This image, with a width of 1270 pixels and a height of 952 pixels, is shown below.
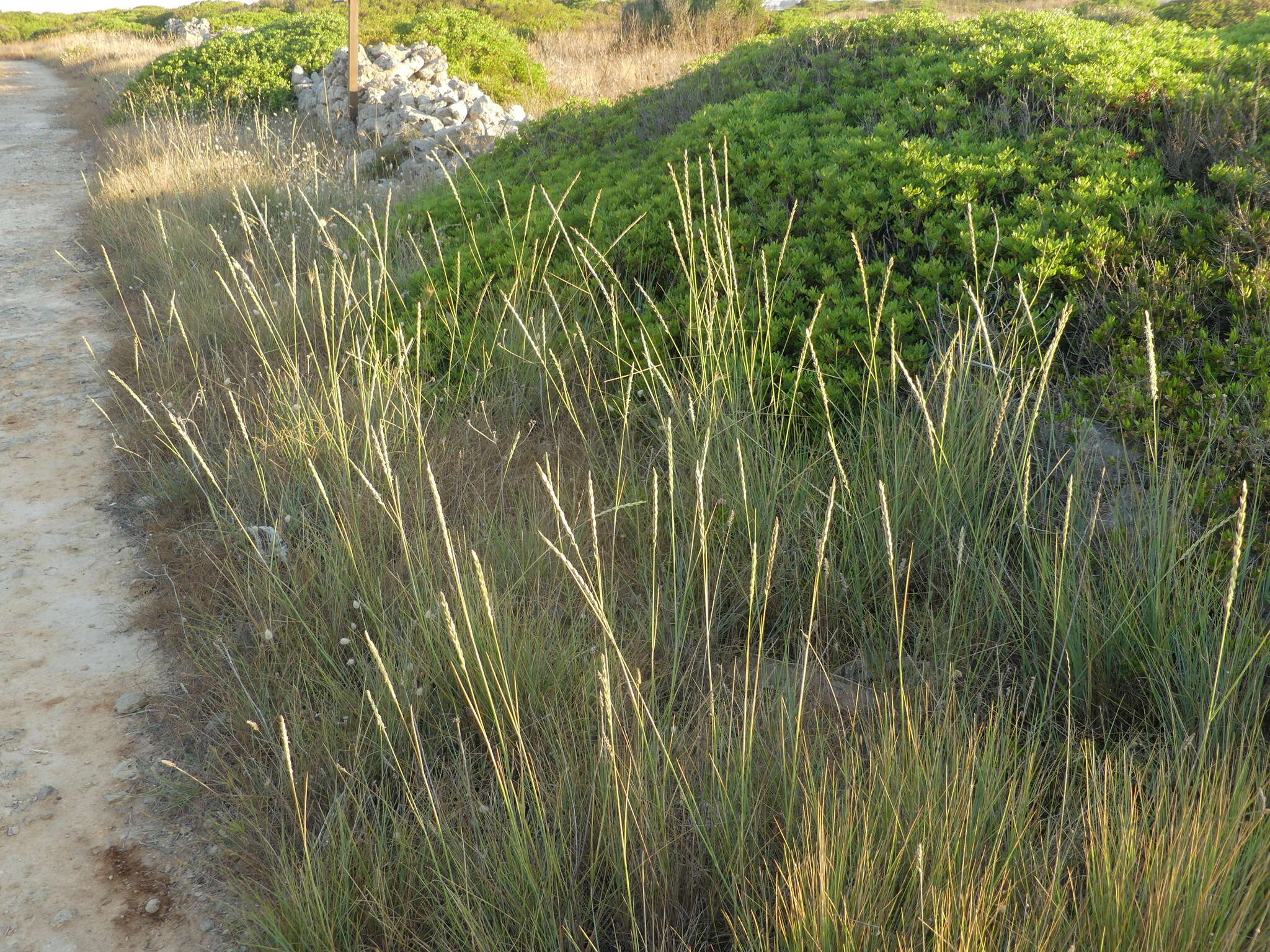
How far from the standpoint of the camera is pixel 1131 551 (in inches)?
104

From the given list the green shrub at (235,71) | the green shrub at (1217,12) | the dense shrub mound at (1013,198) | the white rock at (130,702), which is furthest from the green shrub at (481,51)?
the white rock at (130,702)

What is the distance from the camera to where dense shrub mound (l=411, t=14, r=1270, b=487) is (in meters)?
3.29

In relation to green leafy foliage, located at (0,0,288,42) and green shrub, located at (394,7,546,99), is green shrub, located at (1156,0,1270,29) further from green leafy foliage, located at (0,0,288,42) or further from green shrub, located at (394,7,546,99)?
green leafy foliage, located at (0,0,288,42)

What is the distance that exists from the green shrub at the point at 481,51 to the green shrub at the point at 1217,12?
793 cm

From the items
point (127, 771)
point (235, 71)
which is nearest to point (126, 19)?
point (235, 71)

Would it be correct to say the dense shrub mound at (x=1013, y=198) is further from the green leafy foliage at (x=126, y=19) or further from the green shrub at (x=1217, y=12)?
the green leafy foliage at (x=126, y=19)

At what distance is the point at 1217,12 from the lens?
6762 mm

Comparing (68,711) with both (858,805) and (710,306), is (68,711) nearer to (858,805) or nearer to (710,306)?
(858,805)

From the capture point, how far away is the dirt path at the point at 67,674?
227 centimetres

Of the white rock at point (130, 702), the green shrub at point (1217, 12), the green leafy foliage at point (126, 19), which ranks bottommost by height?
the white rock at point (130, 702)

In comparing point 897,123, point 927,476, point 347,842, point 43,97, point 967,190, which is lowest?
point 347,842

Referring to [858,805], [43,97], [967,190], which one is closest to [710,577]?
[858,805]

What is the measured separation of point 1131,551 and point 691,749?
1.40m

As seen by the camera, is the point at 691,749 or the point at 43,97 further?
the point at 43,97
